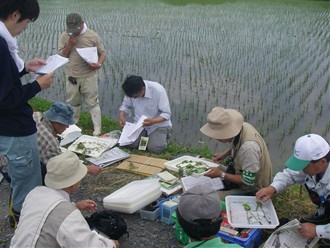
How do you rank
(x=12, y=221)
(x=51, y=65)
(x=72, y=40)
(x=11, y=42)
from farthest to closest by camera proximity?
(x=72, y=40) → (x=12, y=221) → (x=51, y=65) → (x=11, y=42)

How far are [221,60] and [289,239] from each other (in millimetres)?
6215

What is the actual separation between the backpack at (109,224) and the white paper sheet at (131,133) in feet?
5.93

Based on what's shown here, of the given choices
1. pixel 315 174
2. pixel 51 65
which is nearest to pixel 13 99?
pixel 51 65

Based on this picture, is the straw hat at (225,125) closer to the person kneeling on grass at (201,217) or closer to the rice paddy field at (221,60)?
the person kneeling on grass at (201,217)

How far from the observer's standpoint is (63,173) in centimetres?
252

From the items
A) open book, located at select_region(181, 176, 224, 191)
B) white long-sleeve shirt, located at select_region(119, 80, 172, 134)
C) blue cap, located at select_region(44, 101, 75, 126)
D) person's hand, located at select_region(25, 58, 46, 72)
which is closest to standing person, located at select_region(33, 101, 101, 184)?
blue cap, located at select_region(44, 101, 75, 126)

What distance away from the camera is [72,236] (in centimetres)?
208

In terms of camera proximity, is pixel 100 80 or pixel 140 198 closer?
pixel 140 198

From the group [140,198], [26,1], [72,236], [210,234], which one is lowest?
[140,198]

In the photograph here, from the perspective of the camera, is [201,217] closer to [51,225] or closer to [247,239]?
[51,225]

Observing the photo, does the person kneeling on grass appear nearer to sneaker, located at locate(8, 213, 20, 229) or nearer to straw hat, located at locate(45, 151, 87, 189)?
straw hat, located at locate(45, 151, 87, 189)

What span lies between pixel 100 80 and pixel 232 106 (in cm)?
288

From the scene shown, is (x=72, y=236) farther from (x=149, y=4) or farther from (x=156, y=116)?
(x=149, y=4)

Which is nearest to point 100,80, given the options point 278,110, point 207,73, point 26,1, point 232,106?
point 207,73
